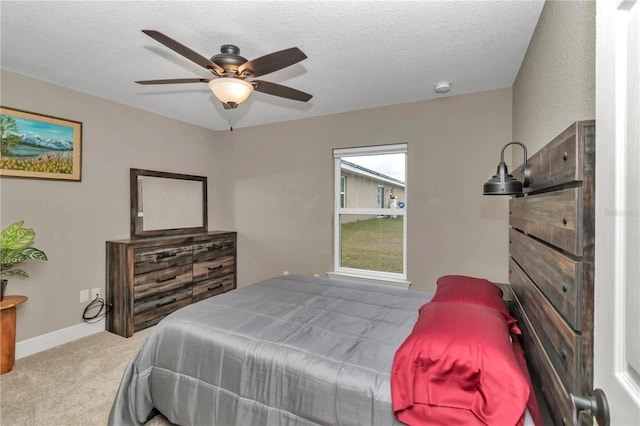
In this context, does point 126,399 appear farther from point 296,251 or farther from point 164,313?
point 296,251

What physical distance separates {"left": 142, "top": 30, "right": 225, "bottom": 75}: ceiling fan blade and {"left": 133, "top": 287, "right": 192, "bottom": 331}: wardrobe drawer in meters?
2.68

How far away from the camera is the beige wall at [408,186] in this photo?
10.0 ft

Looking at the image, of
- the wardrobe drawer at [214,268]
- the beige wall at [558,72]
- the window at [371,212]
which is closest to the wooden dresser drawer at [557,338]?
the beige wall at [558,72]

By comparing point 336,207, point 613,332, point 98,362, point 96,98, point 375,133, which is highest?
point 96,98

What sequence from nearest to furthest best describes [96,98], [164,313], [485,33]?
1. [485,33]
2. [96,98]
3. [164,313]

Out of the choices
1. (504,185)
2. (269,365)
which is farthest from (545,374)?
(269,365)

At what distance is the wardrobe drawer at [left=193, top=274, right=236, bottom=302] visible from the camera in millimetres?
3919

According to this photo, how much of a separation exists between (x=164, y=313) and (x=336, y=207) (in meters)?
2.43

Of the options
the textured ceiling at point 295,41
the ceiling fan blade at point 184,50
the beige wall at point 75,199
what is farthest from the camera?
the beige wall at point 75,199

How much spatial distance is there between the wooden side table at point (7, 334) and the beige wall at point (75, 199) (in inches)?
11.8

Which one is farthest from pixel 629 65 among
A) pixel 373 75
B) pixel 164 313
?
pixel 164 313

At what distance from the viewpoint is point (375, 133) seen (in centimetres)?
360

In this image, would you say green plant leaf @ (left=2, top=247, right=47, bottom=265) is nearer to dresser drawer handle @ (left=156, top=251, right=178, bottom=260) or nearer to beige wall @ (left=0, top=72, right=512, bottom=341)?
beige wall @ (left=0, top=72, right=512, bottom=341)

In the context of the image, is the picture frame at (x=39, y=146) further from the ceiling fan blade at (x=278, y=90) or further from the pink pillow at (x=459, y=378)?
the pink pillow at (x=459, y=378)
